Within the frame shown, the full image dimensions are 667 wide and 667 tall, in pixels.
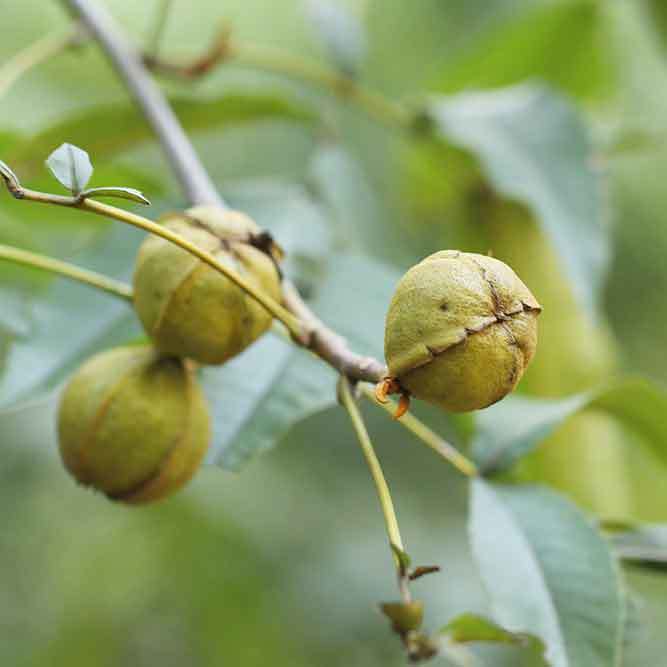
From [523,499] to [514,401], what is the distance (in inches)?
7.6

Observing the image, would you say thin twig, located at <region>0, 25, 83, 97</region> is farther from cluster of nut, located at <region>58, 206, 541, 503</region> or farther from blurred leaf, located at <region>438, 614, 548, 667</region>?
blurred leaf, located at <region>438, 614, 548, 667</region>

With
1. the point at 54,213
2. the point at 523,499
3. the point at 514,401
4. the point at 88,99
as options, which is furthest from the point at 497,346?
the point at 88,99

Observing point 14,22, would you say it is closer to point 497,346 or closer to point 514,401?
point 514,401

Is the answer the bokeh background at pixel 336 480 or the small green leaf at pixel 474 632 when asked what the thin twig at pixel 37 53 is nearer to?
the bokeh background at pixel 336 480

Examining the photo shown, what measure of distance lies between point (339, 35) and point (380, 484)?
122 cm

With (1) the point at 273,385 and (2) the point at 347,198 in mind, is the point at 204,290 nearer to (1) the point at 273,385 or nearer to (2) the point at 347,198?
(1) the point at 273,385

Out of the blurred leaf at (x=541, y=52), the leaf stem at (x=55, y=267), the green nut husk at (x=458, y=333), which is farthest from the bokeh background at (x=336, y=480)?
the green nut husk at (x=458, y=333)

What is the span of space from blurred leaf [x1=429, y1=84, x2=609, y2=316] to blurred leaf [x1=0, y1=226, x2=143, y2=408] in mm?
566

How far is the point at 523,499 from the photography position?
3.80 feet

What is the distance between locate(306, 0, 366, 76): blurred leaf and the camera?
186 centimetres

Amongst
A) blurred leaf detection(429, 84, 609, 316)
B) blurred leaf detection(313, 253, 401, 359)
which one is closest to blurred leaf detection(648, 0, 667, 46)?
blurred leaf detection(429, 84, 609, 316)

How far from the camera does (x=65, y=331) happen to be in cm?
123

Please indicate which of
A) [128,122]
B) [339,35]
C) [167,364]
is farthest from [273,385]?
A: [339,35]

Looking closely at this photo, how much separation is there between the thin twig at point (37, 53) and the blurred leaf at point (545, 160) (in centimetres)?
55
